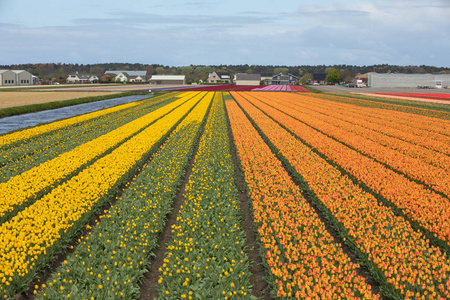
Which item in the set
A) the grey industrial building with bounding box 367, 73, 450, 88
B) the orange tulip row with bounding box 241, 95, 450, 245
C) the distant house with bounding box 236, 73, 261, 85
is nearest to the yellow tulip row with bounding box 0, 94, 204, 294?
the orange tulip row with bounding box 241, 95, 450, 245

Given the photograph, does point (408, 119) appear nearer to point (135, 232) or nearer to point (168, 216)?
point (168, 216)

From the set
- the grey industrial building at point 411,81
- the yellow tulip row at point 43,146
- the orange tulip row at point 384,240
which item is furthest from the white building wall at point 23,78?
the orange tulip row at point 384,240

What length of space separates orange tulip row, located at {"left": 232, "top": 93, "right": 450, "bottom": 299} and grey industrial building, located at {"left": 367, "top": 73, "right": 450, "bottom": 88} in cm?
13398

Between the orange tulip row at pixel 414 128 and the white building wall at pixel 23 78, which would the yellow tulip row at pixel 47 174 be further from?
the white building wall at pixel 23 78

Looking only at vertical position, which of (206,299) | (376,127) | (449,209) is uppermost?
(376,127)

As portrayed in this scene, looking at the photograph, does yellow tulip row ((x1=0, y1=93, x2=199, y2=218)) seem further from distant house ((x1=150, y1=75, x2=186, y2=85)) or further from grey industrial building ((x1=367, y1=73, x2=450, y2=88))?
distant house ((x1=150, y1=75, x2=186, y2=85))

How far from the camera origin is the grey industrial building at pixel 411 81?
127562mm

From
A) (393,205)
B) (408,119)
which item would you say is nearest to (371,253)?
(393,205)

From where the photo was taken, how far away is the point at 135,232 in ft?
30.8

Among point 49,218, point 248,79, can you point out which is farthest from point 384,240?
point 248,79

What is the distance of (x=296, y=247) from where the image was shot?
8797 millimetres

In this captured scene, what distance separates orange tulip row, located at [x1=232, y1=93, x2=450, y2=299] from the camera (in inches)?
289

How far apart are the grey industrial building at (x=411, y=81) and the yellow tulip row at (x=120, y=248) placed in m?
137

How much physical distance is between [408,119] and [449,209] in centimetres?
2337
